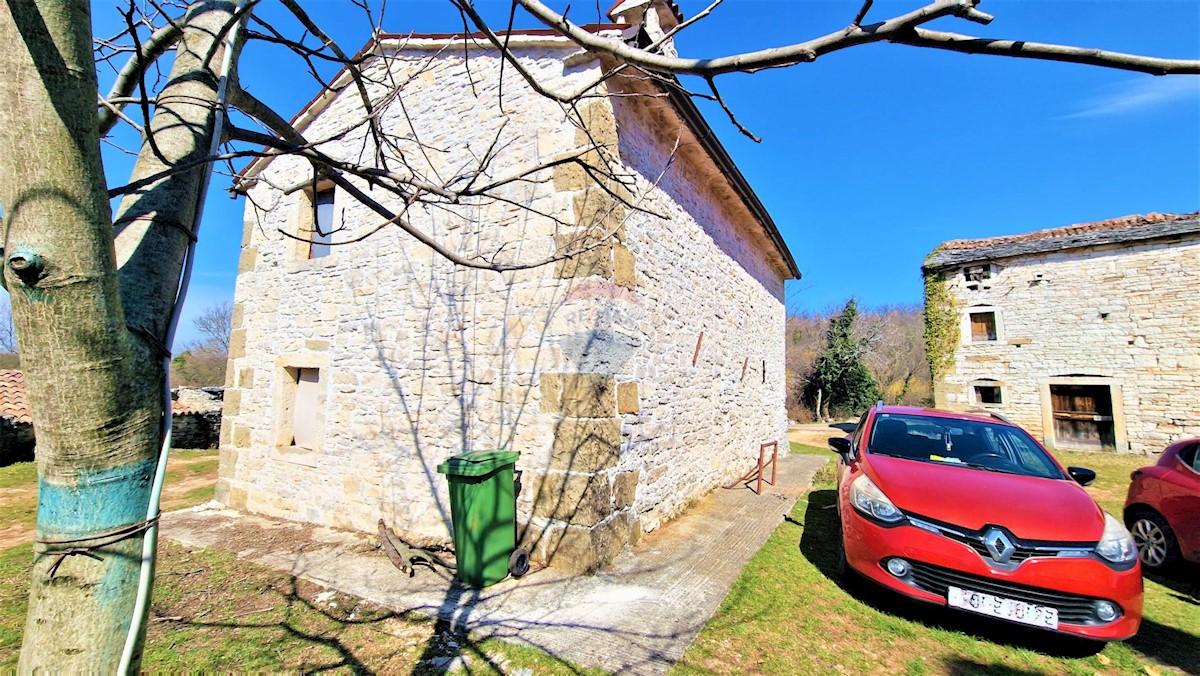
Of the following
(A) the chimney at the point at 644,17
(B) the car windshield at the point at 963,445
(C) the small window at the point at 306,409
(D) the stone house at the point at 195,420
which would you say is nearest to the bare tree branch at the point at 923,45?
(A) the chimney at the point at 644,17

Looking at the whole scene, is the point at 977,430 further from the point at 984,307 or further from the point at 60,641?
the point at 984,307

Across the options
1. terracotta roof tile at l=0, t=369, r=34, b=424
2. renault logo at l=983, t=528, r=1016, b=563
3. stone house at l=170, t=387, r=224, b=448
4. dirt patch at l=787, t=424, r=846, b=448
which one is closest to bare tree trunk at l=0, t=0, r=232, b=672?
renault logo at l=983, t=528, r=1016, b=563

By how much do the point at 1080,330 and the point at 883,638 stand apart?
14975 mm

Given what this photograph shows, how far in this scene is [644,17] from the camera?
5363 millimetres

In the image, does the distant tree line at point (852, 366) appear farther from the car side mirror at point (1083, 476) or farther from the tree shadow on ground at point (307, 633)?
the tree shadow on ground at point (307, 633)

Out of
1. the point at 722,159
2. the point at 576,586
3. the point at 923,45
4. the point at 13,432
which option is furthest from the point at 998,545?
the point at 13,432

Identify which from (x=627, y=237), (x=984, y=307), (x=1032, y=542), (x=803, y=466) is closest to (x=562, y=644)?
(x=1032, y=542)

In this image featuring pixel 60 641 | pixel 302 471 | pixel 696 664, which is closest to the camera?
pixel 60 641

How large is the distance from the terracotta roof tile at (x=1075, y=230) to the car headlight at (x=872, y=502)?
49.7ft

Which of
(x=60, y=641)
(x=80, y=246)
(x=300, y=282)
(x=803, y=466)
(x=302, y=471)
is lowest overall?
(x=803, y=466)

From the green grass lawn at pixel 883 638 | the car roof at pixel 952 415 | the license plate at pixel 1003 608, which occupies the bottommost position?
the green grass lawn at pixel 883 638

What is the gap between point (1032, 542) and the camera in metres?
3.22

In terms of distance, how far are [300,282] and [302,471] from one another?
8.39ft

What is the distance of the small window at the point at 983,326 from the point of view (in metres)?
14.6
